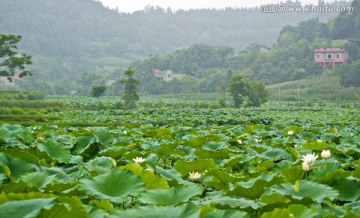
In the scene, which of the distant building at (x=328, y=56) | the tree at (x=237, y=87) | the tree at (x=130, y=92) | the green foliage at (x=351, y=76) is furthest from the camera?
the distant building at (x=328, y=56)

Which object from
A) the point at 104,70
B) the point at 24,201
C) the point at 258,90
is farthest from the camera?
the point at 104,70

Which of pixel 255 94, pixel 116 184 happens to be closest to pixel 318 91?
pixel 255 94

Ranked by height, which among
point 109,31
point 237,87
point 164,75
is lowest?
point 237,87

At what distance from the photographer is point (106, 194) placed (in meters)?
2.03

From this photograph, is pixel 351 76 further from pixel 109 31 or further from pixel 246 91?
pixel 109 31

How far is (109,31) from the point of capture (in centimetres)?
14012

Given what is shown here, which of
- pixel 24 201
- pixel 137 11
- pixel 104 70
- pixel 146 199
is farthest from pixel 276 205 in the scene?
pixel 137 11

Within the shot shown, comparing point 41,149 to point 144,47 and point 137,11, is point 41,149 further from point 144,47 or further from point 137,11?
point 137,11

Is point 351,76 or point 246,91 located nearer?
point 246,91

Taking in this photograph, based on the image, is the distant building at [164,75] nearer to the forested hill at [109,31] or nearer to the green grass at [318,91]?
the green grass at [318,91]

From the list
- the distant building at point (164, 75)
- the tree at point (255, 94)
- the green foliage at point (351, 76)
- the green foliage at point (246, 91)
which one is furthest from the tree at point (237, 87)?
the distant building at point (164, 75)

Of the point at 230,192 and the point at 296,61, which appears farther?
the point at 296,61

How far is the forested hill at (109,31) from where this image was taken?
112 metres

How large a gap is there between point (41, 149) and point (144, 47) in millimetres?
135000
